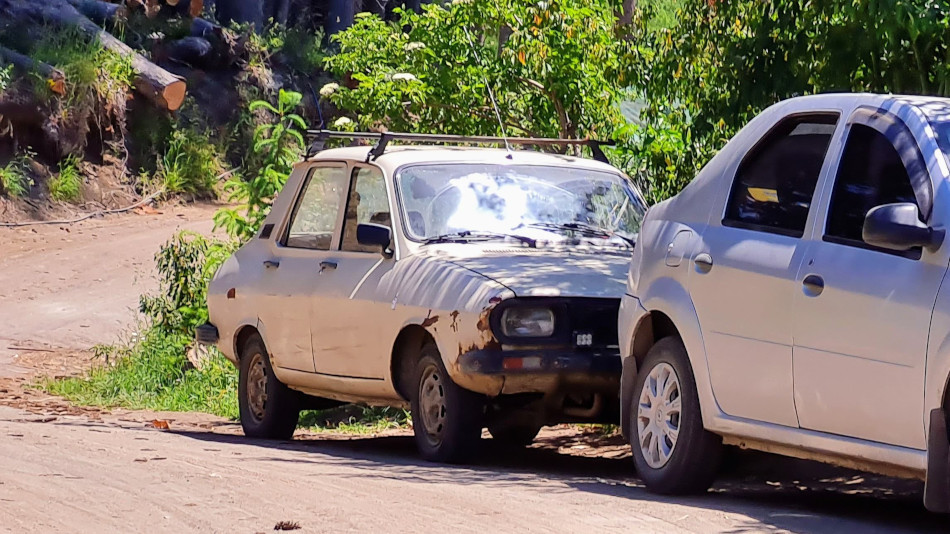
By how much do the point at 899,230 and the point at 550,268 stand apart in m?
3.08

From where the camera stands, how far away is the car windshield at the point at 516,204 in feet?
30.5

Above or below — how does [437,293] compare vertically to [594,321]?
above

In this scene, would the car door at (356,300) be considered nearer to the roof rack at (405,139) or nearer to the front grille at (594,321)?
the roof rack at (405,139)

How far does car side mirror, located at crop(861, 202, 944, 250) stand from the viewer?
5.74 m

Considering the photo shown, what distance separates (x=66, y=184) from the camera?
2302 cm

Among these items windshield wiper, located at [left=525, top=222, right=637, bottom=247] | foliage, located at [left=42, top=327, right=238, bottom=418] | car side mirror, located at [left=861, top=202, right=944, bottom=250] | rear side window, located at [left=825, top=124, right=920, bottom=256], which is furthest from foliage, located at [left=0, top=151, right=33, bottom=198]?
car side mirror, located at [left=861, top=202, right=944, bottom=250]

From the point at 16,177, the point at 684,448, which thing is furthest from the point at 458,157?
the point at 16,177

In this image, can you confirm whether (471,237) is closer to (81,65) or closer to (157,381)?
(157,381)

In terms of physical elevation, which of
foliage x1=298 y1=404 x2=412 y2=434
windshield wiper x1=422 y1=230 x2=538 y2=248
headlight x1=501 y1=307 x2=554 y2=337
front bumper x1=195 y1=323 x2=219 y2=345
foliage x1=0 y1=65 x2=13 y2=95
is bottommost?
foliage x1=298 y1=404 x2=412 y2=434

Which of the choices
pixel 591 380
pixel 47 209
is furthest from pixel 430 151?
pixel 47 209

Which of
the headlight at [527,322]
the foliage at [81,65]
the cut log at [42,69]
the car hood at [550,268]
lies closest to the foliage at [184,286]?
the car hood at [550,268]

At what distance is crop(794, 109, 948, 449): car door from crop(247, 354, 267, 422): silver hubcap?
4.98 metres

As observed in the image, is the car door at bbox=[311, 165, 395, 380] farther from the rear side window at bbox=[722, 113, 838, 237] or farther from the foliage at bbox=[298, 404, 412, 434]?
the rear side window at bbox=[722, 113, 838, 237]

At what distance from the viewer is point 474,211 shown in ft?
30.7
